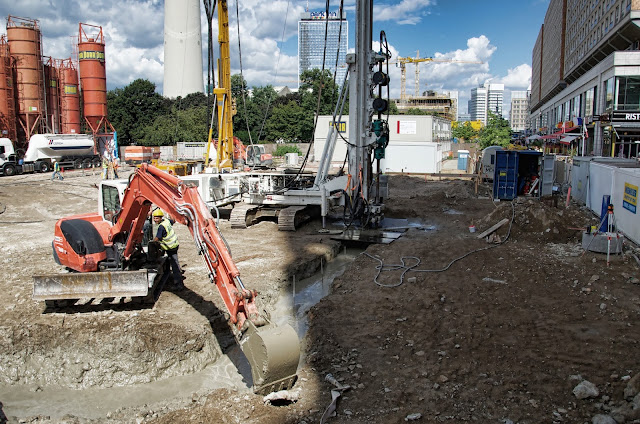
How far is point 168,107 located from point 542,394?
6310cm

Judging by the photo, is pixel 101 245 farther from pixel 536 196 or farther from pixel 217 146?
pixel 536 196

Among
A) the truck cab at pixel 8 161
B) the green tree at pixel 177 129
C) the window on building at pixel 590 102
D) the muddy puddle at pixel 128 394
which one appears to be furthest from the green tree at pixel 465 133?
the muddy puddle at pixel 128 394

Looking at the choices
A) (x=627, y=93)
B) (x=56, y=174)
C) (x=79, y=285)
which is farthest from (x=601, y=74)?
(x=79, y=285)

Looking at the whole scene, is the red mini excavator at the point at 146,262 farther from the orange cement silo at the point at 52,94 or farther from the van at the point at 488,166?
the orange cement silo at the point at 52,94

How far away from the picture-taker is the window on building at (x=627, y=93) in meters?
35.2

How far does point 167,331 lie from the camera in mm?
Answer: 7484

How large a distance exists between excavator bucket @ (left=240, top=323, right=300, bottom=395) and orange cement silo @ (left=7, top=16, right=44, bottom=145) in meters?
40.4

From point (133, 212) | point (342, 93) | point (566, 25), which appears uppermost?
point (566, 25)

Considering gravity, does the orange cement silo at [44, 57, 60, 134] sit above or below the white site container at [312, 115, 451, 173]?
above

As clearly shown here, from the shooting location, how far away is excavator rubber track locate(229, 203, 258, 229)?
15008 millimetres

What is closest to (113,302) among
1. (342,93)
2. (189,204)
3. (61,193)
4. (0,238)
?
(189,204)

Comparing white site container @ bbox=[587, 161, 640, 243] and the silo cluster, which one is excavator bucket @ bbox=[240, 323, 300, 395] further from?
the silo cluster

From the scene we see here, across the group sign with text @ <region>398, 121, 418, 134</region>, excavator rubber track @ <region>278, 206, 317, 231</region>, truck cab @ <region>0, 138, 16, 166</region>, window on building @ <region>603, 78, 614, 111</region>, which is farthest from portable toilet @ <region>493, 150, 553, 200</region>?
truck cab @ <region>0, 138, 16, 166</region>

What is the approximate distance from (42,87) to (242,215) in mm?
33133
